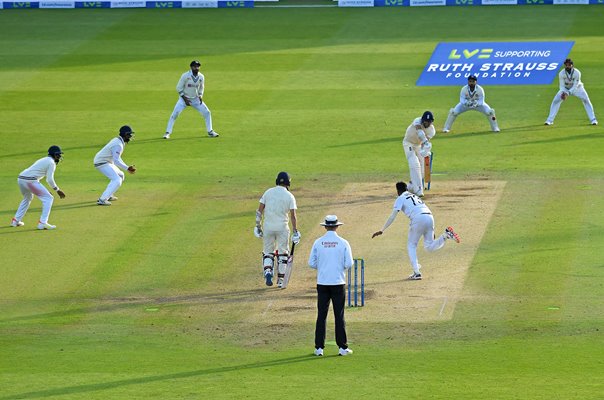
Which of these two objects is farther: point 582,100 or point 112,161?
point 582,100

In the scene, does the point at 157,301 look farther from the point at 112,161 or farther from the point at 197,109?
the point at 197,109

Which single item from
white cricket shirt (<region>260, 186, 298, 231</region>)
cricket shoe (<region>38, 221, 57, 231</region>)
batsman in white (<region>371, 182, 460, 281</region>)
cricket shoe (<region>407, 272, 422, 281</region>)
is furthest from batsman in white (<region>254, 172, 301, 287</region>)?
cricket shoe (<region>38, 221, 57, 231</region>)

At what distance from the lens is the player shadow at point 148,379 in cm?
1670

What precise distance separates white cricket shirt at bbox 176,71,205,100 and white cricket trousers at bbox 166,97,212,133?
0.16 m

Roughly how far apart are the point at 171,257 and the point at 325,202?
4763 millimetres

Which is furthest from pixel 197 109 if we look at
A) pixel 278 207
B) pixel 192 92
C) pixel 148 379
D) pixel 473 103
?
pixel 148 379

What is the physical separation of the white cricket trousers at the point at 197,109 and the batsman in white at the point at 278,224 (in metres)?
12.4

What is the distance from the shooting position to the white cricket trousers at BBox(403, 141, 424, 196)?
88.3 ft

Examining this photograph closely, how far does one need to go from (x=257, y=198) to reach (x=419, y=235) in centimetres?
665

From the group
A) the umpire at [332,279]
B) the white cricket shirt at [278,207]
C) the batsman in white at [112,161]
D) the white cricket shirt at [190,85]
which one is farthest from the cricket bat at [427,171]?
the umpire at [332,279]

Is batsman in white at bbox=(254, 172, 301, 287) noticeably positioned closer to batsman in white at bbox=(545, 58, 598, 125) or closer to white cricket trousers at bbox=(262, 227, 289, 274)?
white cricket trousers at bbox=(262, 227, 289, 274)

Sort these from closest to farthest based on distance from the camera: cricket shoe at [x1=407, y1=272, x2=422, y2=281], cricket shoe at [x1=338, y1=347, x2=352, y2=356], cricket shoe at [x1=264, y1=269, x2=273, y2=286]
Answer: cricket shoe at [x1=338, y1=347, x2=352, y2=356]
cricket shoe at [x1=264, y1=269, x2=273, y2=286]
cricket shoe at [x1=407, y1=272, x2=422, y2=281]

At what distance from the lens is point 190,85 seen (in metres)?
33.1

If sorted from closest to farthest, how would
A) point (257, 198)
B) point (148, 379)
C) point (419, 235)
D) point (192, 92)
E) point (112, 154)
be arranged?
point (148, 379) → point (419, 235) → point (112, 154) → point (257, 198) → point (192, 92)
